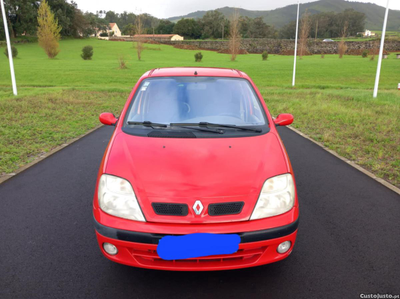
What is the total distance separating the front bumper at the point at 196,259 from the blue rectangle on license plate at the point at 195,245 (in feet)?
0.18

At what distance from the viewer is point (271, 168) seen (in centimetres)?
258

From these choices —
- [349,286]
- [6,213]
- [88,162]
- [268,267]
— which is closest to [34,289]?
[6,213]

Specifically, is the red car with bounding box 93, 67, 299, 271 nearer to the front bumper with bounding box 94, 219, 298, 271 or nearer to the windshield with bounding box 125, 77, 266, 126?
the front bumper with bounding box 94, 219, 298, 271

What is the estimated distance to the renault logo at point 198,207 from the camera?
2.27 meters

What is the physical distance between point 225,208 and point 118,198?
81 centimetres

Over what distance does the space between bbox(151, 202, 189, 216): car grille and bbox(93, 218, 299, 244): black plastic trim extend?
164 mm

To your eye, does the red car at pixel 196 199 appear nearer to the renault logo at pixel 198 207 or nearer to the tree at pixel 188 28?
A: the renault logo at pixel 198 207

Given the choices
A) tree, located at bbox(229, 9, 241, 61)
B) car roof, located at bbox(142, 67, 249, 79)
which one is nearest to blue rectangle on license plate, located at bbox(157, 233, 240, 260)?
car roof, located at bbox(142, 67, 249, 79)

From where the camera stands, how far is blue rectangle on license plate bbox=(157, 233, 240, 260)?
2.19 m

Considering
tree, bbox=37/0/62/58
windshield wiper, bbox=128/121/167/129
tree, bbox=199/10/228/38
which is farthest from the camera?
tree, bbox=199/10/228/38

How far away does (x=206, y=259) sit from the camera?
2.28 meters

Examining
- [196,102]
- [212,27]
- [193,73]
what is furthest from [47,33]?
[212,27]

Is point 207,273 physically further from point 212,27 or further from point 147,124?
point 212,27

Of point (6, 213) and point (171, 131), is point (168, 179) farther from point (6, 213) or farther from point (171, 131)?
point (6, 213)
